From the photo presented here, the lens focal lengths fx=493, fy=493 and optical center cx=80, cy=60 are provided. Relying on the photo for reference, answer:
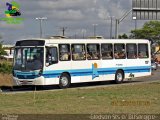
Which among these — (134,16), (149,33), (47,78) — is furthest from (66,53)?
(149,33)

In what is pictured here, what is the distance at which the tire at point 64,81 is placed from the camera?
2648 cm

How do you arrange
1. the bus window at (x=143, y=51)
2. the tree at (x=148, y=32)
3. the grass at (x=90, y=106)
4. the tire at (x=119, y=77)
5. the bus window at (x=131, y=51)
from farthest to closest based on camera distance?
the tree at (x=148, y=32)
the bus window at (x=143, y=51)
the bus window at (x=131, y=51)
the tire at (x=119, y=77)
the grass at (x=90, y=106)

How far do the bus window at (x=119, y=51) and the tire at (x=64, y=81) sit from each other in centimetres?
427

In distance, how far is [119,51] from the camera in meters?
30.2

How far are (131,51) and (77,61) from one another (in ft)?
16.4

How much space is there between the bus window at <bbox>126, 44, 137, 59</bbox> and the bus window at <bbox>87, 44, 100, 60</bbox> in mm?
2660

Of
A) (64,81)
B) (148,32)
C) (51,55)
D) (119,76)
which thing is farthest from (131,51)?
(148,32)

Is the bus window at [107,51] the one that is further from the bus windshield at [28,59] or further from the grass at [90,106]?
the grass at [90,106]

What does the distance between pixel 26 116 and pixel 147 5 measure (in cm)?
4398

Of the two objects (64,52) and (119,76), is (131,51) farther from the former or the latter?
(64,52)

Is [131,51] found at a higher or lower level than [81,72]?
higher

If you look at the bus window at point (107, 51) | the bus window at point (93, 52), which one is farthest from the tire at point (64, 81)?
the bus window at point (107, 51)

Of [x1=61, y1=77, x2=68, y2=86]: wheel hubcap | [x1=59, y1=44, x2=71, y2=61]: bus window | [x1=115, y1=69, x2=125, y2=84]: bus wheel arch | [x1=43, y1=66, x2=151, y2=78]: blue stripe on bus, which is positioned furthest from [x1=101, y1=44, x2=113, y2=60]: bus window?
[x1=61, y1=77, x2=68, y2=86]: wheel hubcap

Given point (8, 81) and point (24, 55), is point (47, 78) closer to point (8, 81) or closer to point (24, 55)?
point (24, 55)
